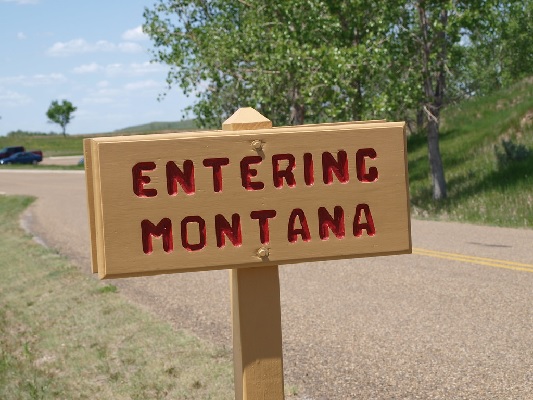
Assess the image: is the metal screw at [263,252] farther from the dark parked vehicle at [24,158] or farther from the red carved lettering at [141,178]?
the dark parked vehicle at [24,158]

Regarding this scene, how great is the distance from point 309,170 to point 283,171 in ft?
0.29

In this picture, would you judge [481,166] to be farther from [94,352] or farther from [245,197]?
[245,197]

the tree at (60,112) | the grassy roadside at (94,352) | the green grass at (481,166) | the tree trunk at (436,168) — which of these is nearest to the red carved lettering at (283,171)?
the grassy roadside at (94,352)

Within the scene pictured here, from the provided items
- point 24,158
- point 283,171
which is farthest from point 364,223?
point 24,158

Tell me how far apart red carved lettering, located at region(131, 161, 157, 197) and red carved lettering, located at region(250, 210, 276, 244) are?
1.19ft

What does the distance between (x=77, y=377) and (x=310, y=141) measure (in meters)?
4.41

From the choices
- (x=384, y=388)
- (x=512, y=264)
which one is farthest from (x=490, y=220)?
(x=384, y=388)

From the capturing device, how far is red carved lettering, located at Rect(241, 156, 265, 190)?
3109 mm

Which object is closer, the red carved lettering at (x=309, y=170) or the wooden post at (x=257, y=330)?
the red carved lettering at (x=309, y=170)

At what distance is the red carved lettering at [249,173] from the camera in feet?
10.2

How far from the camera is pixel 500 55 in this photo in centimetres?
5662

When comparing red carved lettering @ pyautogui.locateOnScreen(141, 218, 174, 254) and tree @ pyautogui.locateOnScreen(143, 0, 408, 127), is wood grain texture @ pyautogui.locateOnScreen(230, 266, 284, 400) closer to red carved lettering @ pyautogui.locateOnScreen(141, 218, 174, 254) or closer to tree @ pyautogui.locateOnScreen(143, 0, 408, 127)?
red carved lettering @ pyautogui.locateOnScreen(141, 218, 174, 254)

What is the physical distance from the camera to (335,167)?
3178 mm

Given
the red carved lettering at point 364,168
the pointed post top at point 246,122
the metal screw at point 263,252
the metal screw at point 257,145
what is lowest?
the metal screw at point 263,252
